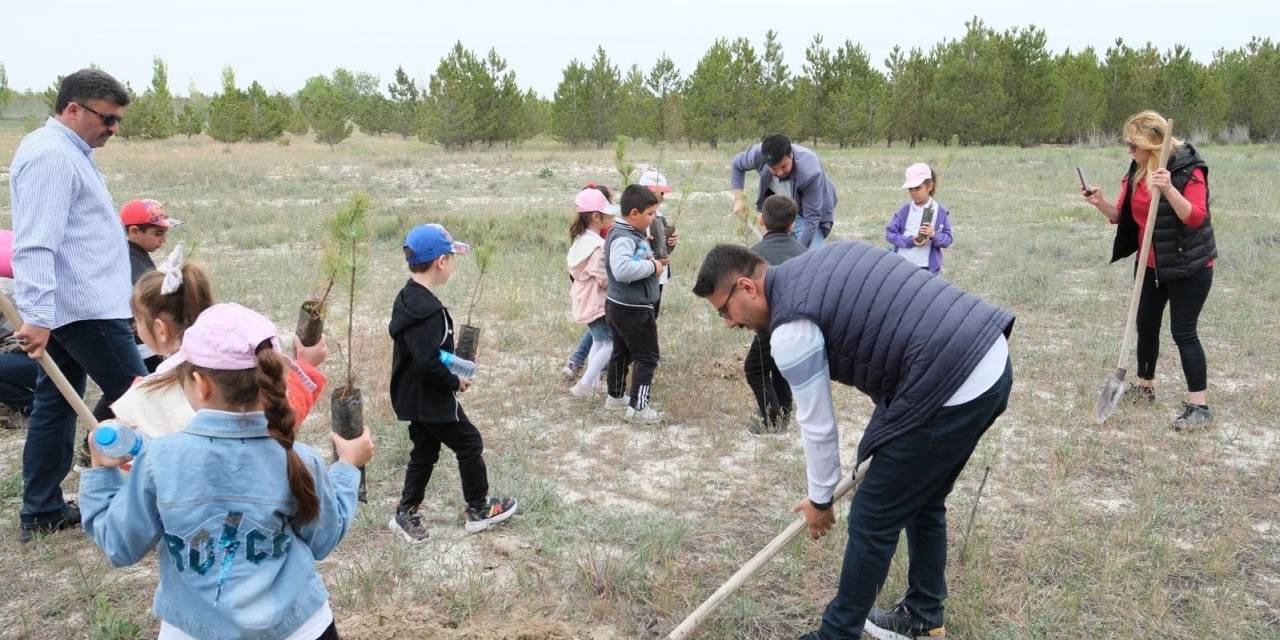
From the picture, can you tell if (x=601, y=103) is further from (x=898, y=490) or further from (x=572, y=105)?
(x=898, y=490)

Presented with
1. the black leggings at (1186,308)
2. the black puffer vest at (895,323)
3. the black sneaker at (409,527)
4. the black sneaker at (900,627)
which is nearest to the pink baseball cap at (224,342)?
the black puffer vest at (895,323)

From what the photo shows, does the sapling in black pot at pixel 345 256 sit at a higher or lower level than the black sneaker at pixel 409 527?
higher

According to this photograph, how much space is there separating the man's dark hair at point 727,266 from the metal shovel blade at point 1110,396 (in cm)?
340

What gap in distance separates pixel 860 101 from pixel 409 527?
121ft

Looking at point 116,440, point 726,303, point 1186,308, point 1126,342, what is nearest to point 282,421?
point 116,440

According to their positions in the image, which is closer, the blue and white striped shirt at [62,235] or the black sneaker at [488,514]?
the blue and white striped shirt at [62,235]

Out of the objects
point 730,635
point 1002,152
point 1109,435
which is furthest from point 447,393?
point 1002,152

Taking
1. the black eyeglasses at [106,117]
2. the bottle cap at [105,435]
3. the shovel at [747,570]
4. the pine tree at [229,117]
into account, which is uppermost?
the pine tree at [229,117]

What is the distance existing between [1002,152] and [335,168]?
22.8 m

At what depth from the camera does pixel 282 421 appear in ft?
5.88

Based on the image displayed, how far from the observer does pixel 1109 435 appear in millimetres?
4867

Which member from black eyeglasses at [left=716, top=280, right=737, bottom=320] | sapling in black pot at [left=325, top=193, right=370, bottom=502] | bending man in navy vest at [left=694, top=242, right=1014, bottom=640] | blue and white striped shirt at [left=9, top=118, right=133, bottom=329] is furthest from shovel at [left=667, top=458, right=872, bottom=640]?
blue and white striped shirt at [left=9, top=118, right=133, bottom=329]

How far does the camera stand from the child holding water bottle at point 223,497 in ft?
5.80

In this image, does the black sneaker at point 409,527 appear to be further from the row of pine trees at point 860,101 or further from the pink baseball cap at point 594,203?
the row of pine trees at point 860,101
